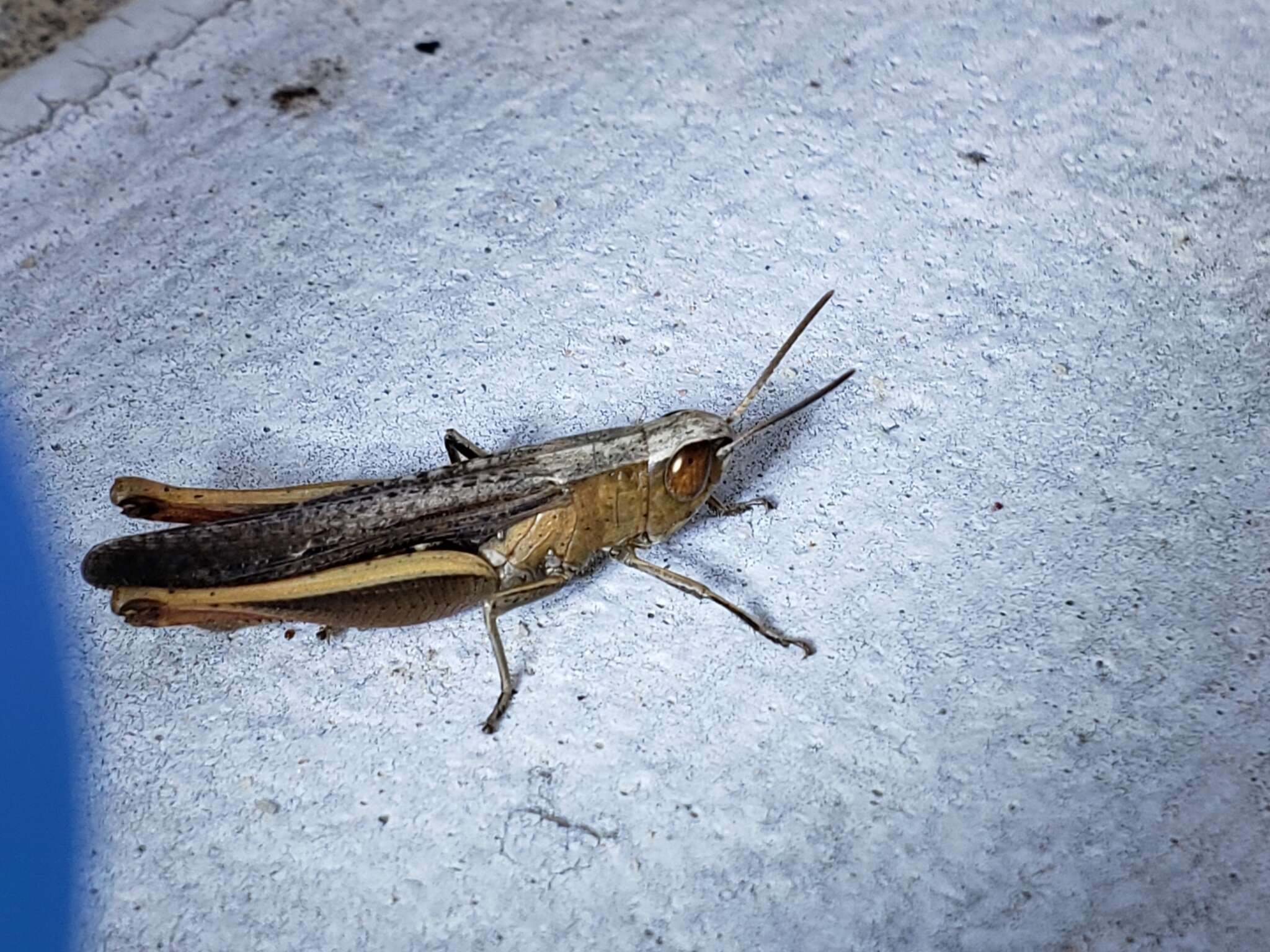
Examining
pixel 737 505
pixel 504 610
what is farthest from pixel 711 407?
pixel 504 610

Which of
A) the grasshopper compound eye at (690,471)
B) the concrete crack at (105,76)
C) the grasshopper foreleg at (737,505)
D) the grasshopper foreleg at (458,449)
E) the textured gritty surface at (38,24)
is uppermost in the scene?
the textured gritty surface at (38,24)

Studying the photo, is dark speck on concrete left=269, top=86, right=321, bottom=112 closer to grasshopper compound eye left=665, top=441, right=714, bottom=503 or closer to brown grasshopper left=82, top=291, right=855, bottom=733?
brown grasshopper left=82, top=291, right=855, bottom=733

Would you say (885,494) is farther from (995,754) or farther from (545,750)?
(545,750)

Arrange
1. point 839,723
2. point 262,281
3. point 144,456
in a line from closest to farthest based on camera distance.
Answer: point 839,723
point 144,456
point 262,281

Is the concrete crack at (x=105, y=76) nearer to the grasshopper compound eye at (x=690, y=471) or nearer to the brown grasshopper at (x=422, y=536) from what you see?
the brown grasshopper at (x=422, y=536)

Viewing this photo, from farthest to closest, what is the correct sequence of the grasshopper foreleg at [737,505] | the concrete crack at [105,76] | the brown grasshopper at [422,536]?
the concrete crack at [105,76] < the grasshopper foreleg at [737,505] < the brown grasshopper at [422,536]

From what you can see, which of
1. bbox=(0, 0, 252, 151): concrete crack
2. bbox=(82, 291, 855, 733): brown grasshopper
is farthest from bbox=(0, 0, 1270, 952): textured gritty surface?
bbox=(82, 291, 855, 733): brown grasshopper

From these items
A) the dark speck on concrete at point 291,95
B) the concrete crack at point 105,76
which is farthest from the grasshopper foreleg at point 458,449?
the concrete crack at point 105,76

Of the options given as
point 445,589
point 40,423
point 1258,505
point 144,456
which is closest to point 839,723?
point 445,589
